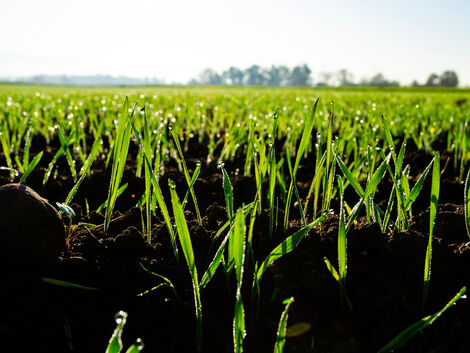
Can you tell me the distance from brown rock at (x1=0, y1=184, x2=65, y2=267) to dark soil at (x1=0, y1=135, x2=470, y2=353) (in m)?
0.03

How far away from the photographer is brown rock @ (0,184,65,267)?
0.93 metres

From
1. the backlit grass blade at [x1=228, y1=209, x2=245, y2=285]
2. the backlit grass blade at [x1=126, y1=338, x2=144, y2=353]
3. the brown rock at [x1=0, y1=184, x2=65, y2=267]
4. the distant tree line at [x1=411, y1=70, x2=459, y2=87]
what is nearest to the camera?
the backlit grass blade at [x1=126, y1=338, x2=144, y2=353]

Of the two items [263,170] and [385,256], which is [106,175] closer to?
[263,170]

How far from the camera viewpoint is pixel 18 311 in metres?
0.81

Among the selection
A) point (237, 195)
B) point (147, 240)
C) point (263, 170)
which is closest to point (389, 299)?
point (263, 170)

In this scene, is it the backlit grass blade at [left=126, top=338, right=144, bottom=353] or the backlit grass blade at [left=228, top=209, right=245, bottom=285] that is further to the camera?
the backlit grass blade at [left=228, top=209, right=245, bottom=285]

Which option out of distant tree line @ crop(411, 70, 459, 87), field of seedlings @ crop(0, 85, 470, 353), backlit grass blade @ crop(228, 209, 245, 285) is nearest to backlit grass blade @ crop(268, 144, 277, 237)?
field of seedlings @ crop(0, 85, 470, 353)

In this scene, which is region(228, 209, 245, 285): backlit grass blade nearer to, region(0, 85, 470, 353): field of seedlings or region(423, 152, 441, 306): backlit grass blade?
region(0, 85, 470, 353): field of seedlings

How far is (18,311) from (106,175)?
1049 mm

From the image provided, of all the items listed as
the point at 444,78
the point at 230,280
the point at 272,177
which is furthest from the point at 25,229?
the point at 444,78

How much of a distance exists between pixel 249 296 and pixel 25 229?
1.87 feet

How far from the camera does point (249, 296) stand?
2.94ft

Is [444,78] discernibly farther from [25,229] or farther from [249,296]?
[25,229]

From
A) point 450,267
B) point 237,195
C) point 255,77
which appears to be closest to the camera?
point 450,267
